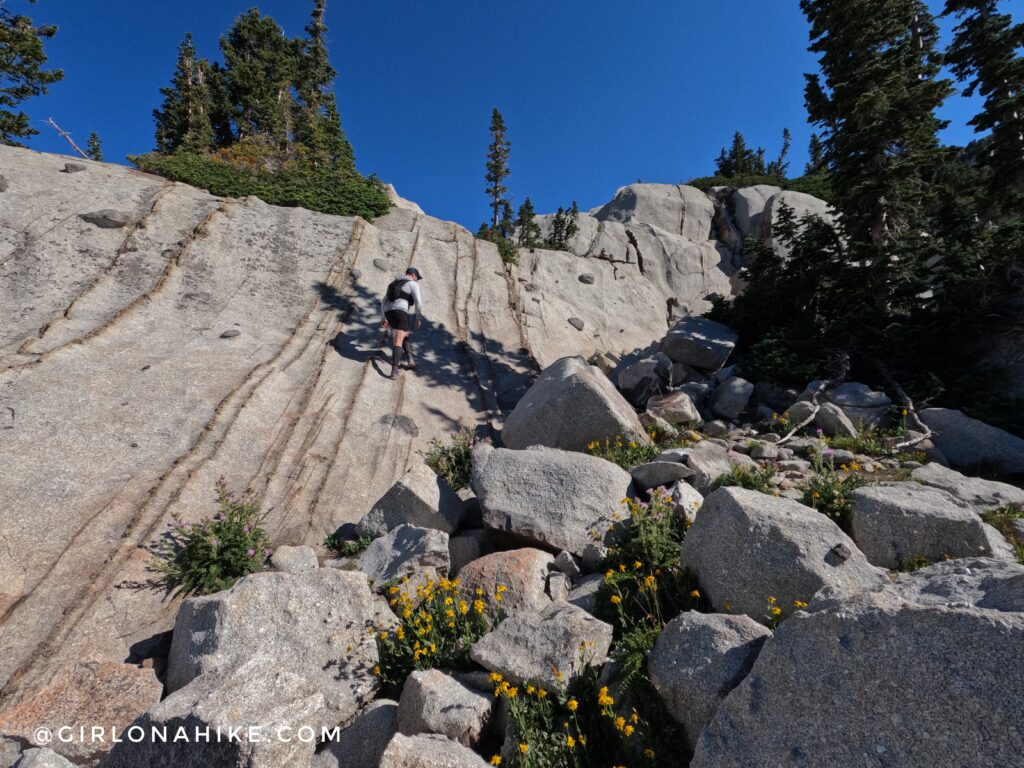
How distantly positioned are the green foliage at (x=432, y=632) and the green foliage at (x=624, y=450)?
10.8 ft

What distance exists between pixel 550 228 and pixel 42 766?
5117 centimetres

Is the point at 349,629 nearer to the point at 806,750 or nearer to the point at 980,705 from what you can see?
the point at 806,750

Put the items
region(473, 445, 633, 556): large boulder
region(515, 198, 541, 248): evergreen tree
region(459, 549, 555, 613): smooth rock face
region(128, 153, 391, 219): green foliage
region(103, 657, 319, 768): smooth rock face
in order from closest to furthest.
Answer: region(103, 657, 319, 768): smooth rock face < region(459, 549, 555, 613): smooth rock face < region(473, 445, 633, 556): large boulder < region(128, 153, 391, 219): green foliage < region(515, 198, 541, 248): evergreen tree

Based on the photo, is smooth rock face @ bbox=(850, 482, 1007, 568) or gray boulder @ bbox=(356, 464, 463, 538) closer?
smooth rock face @ bbox=(850, 482, 1007, 568)

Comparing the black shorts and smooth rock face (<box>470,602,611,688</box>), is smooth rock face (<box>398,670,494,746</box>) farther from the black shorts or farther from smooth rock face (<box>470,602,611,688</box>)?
the black shorts

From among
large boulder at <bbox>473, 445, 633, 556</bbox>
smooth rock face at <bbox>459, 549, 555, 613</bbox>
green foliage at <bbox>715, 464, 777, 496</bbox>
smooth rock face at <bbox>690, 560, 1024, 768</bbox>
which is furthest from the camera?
green foliage at <bbox>715, 464, 777, 496</bbox>

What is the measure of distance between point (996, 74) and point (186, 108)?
151 feet

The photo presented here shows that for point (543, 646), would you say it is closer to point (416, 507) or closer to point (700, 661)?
point (700, 661)

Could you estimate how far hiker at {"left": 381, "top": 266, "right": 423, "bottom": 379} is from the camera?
12188 mm

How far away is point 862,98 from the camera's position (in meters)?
12.1

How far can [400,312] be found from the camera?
1223 centimetres

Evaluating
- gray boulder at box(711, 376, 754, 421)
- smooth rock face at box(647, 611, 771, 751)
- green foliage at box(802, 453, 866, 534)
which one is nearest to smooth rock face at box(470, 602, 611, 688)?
smooth rock face at box(647, 611, 771, 751)

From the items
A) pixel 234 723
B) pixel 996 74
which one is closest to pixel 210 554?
pixel 234 723

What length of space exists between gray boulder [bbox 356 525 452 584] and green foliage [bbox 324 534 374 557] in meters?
0.64
